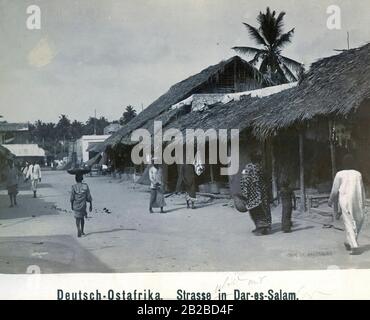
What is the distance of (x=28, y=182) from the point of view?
836 cm

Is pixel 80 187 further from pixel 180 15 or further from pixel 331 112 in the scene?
pixel 331 112

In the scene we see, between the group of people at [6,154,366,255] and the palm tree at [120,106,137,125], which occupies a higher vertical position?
the palm tree at [120,106,137,125]

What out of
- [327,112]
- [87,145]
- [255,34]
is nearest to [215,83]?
[255,34]

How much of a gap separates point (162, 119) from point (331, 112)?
4538 mm

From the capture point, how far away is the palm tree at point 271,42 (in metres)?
4.94

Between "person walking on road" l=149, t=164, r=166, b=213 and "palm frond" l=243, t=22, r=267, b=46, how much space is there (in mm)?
2317

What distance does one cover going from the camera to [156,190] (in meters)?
6.48

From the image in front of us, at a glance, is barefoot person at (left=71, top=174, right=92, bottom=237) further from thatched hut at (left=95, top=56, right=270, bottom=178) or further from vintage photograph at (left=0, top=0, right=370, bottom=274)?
thatched hut at (left=95, top=56, right=270, bottom=178)

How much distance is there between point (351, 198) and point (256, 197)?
1.19 m

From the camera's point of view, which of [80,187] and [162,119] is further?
[162,119]

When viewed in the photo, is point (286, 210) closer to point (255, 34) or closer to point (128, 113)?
point (255, 34)

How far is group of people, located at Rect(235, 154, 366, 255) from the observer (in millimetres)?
4455

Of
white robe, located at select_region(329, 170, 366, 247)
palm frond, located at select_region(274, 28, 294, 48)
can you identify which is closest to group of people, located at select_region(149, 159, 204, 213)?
palm frond, located at select_region(274, 28, 294, 48)

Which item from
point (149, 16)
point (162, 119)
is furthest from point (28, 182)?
point (149, 16)
